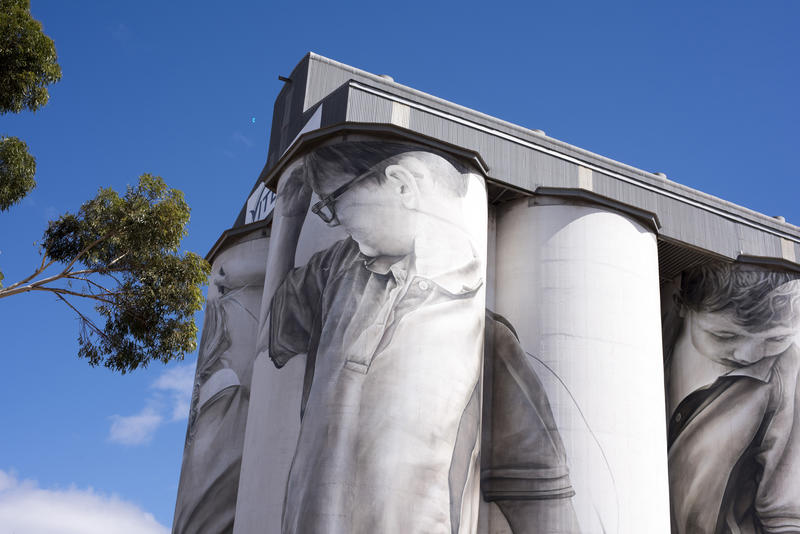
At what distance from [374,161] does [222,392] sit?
961 cm

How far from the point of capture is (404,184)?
22953mm

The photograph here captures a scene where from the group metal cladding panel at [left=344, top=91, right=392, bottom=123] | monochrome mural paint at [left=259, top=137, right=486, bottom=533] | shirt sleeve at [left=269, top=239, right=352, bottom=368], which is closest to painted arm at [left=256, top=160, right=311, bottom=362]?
monochrome mural paint at [left=259, top=137, right=486, bottom=533]

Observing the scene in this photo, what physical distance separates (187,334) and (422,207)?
6.54 m

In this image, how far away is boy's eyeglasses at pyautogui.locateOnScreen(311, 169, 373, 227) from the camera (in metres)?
22.8

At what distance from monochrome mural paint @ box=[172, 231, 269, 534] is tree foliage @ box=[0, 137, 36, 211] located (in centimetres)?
1150

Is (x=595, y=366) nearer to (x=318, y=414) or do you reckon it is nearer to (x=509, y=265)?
(x=509, y=265)

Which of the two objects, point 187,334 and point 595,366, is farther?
point 595,366

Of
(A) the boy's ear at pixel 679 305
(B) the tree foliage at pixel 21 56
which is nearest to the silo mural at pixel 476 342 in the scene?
(A) the boy's ear at pixel 679 305

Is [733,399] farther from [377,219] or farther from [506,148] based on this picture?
[377,219]

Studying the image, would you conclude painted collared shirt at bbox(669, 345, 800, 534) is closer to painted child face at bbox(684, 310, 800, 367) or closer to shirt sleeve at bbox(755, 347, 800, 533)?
Result: shirt sleeve at bbox(755, 347, 800, 533)

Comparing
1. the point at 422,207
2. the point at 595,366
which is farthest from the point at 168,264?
the point at 595,366

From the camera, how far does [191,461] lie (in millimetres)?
27875

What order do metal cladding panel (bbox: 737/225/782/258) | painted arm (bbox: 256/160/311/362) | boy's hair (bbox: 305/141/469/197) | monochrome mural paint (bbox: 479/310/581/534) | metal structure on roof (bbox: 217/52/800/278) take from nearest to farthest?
monochrome mural paint (bbox: 479/310/581/534), boy's hair (bbox: 305/141/469/197), painted arm (bbox: 256/160/311/362), metal structure on roof (bbox: 217/52/800/278), metal cladding panel (bbox: 737/225/782/258)

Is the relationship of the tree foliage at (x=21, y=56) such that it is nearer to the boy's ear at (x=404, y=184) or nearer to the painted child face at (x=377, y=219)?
the painted child face at (x=377, y=219)
